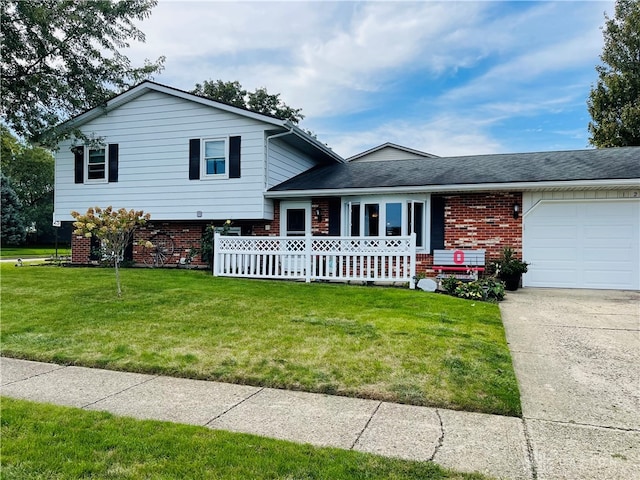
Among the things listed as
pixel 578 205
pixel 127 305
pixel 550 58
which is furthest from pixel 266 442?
pixel 550 58

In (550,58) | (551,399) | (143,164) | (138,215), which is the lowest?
(551,399)

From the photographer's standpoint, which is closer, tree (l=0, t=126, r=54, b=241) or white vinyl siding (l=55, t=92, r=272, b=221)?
white vinyl siding (l=55, t=92, r=272, b=221)

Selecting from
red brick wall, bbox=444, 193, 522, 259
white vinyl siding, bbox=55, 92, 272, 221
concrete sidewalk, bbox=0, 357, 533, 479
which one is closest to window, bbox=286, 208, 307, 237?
white vinyl siding, bbox=55, 92, 272, 221

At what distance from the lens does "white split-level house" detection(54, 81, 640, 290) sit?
10.7 meters

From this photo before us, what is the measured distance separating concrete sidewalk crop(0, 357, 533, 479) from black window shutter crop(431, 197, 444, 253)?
8548 millimetres

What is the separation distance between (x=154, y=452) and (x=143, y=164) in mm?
12495

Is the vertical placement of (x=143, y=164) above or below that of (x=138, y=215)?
above

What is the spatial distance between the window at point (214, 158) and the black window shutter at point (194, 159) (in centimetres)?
19

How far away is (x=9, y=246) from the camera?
36.1m

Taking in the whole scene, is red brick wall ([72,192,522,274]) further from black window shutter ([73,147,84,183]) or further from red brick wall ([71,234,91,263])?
red brick wall ([71,234,91,263])

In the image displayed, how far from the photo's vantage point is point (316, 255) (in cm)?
1090

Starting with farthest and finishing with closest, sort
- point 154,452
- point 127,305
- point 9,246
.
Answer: point 9,246, point 127,305, point 154,452

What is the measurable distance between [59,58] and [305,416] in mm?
Result: 17238

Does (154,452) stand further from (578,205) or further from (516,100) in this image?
(516,100)
